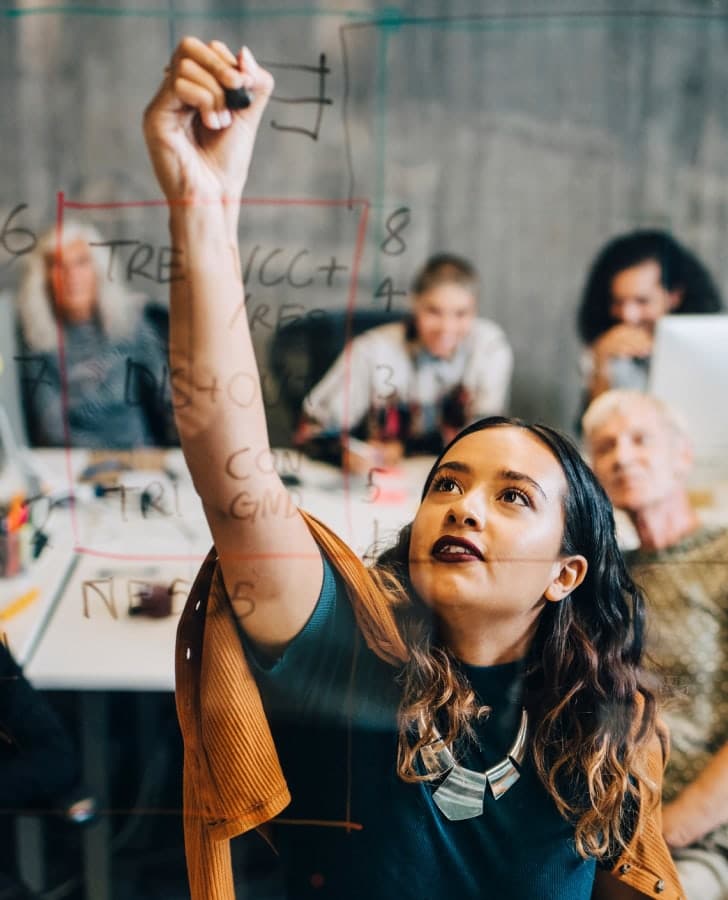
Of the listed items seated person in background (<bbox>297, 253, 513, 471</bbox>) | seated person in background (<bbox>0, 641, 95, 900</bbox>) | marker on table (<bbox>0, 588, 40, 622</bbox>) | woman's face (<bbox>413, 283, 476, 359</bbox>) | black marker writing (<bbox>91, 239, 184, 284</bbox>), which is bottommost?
seated person in background (<bbox>0, 641, 95, 900</bbox>)

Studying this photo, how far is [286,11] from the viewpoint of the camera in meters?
0.69

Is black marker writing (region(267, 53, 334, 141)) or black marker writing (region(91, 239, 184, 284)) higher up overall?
black marker writing (region(267, 53, 334, 141))

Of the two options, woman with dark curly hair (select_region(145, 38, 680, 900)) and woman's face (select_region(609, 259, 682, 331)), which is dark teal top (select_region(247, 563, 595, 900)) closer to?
woman with dark curly hair (select_region(145, 38, 680, 900))

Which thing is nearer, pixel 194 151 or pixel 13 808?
pixel 194 151

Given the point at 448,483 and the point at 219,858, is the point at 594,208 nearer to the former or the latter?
the point at 448,483

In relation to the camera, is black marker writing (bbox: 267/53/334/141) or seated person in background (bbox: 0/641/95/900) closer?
black marker writing (bbox: 267/53/334/141)

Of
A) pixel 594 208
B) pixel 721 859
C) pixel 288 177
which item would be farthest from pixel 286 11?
pixel 721 859

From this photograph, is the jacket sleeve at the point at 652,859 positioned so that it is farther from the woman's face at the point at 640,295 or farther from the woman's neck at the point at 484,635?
the woman's face at the point at 640,295

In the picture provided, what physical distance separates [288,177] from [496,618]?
1.34ft

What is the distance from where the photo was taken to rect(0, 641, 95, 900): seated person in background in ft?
2.67

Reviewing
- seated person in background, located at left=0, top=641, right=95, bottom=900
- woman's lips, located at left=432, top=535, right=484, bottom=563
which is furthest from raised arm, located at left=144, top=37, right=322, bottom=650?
seated person in background, located at left=0, top=641, right=95, bottom=900

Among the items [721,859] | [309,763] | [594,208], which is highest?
[594,208]

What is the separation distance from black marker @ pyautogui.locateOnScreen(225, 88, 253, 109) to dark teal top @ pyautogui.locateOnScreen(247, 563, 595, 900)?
0.41 metres

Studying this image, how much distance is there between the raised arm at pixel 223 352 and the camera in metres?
0.69
